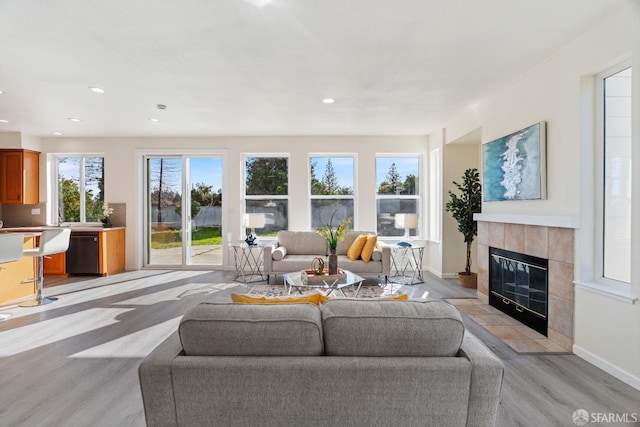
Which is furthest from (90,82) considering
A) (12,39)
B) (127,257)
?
(127,257)

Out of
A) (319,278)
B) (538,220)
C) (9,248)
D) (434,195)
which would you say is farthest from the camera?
(434,195)

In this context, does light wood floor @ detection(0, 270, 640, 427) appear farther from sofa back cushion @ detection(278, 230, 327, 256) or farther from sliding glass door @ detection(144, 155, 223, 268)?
sliding glass door @ detection(144, 155, 223, 268)

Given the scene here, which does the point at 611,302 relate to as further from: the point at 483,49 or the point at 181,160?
the point at 181,160

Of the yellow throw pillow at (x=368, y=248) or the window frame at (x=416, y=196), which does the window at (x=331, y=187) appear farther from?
the yellow throw pillow at (x=368, y=248)

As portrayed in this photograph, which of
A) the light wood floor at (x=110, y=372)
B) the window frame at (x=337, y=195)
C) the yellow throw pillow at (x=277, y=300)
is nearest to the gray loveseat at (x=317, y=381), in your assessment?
the yellow throw pillow at (x=277, y=300)

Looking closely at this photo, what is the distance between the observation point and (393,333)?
4.21 feet

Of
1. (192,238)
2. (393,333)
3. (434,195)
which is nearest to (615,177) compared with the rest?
(393,333)

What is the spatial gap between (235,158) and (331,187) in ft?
6.50

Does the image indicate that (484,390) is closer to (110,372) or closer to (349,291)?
(110,372)

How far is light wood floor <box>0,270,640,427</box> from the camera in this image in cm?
A: 197

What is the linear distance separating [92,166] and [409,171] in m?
6.36

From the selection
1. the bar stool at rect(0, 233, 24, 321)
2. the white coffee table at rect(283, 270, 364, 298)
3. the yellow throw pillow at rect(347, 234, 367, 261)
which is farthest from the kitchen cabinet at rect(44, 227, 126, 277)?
the yellow throw pillow at rect(347, 234, 367, 261)

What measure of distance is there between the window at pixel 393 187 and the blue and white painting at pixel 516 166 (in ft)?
7.36

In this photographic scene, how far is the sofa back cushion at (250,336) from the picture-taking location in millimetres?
1283
